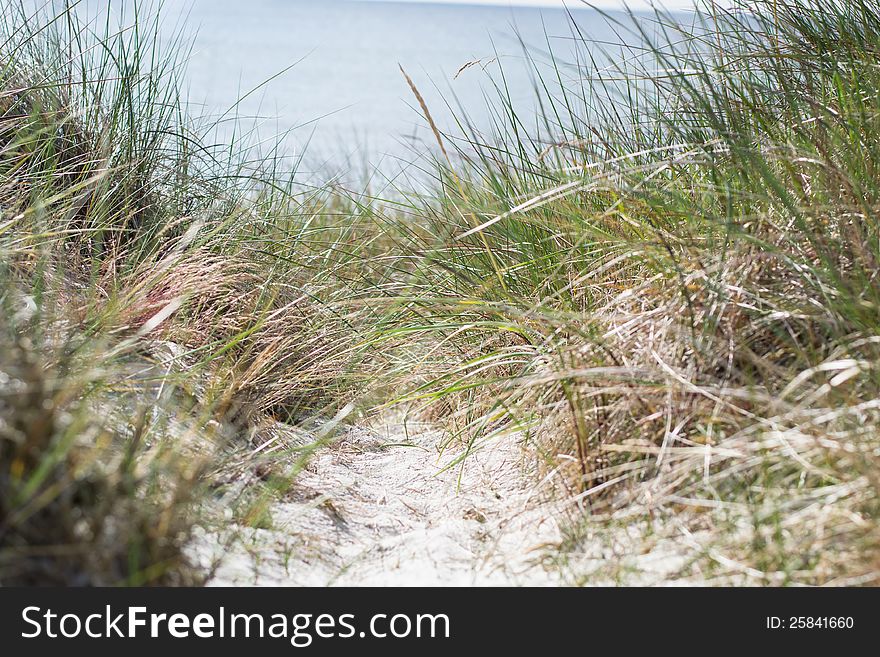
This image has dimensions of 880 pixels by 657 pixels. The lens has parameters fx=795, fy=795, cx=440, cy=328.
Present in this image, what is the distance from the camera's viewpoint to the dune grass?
1.16 m

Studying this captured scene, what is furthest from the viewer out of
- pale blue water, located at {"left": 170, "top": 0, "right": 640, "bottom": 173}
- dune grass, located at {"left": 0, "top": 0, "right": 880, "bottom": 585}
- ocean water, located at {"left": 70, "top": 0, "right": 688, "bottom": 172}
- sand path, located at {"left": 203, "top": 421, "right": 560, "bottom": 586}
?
pale blue water, located at {"left": 170, "top": 0, "right": 640, "bottom": 173}

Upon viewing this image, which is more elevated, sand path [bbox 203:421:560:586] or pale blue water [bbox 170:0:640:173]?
pale blue water [bbox 170:0:640:173]

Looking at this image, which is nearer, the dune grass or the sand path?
the dune grass

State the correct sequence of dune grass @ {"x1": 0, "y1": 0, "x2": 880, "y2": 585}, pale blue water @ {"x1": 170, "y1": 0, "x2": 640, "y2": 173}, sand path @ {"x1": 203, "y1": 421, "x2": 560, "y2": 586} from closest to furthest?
dune grass @ {"x1": 0, "y1": 0, "x2": 880, "y2": 585} < sand path @ {"x1": 203, "y1": 421, "x2": 560, "y2": 586} < pale blue water @ {"x1": 170, "y1": 0, "x2": 640, "y2": 173}

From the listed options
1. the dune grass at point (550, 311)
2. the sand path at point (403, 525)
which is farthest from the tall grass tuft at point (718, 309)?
the sand path at point (403, 525)

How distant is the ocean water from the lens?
283 cm

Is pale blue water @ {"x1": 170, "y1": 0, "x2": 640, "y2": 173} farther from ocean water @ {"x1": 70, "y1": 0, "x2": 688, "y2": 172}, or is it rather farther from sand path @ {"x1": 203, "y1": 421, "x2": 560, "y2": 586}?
sand path @ {"x1": 203, "y1": 421, "x2": 560, "y2": 586}

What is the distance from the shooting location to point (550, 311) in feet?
5.64

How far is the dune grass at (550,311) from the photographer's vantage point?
116 centimetres

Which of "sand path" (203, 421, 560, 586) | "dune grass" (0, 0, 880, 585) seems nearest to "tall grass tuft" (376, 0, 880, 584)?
"dune grass" (0, 0, 880, 585)

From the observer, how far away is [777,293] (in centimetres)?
160

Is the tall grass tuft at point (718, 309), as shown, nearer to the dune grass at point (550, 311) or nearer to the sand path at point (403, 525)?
the dune grass at point (550, 311)

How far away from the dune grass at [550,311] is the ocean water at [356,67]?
0.25 m

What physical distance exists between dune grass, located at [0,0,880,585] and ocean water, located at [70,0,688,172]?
0.25 metres
